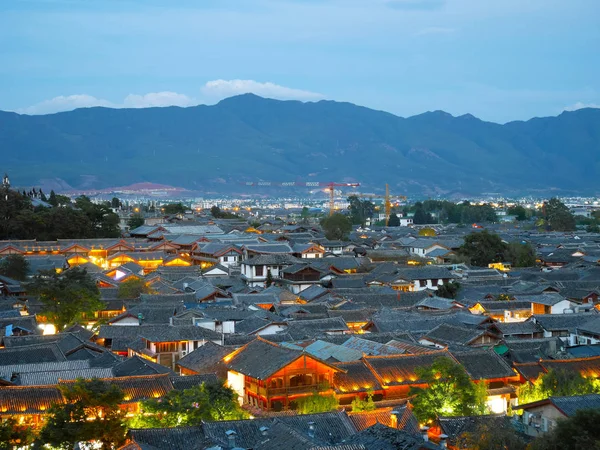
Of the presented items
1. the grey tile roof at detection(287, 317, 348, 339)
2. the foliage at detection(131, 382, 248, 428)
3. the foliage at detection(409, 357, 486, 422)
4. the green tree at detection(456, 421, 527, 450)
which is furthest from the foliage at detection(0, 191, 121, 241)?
the green tree at detection(456, 421, 527, 450)

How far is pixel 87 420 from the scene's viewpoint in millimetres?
14578

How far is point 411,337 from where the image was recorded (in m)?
24.1

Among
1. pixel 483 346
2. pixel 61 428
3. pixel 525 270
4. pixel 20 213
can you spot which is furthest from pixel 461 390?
pixel 20 213

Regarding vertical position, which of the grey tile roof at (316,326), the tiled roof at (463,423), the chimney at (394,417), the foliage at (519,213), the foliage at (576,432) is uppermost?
the foliage at (576,432)

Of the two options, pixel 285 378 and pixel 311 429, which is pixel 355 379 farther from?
pixel 311 429

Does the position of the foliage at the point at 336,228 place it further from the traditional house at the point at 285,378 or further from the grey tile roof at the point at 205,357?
the traditional house at the point at 285,378

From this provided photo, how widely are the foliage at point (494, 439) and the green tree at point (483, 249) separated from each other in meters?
36.6

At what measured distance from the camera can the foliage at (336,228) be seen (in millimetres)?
64125

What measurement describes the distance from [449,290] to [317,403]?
20.0m

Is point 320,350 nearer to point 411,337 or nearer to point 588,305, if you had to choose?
point 411,337

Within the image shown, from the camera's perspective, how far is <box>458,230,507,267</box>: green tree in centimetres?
5016

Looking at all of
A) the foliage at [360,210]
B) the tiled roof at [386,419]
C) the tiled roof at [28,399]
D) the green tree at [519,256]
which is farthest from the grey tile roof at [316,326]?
the foliage at [360,210]

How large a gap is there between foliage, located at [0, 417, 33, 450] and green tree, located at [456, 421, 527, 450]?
8.53 meters

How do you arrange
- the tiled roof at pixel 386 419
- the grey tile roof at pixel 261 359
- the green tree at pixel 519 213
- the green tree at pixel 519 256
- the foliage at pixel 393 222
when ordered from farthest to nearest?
1. the green tree at pixel 519 213
2. the foliage at pixel 393 222
3. the green tree at pixel 519 256
4. the grey tile roof at pixel 261 359
5. the tiled roof at pixel 386 419
